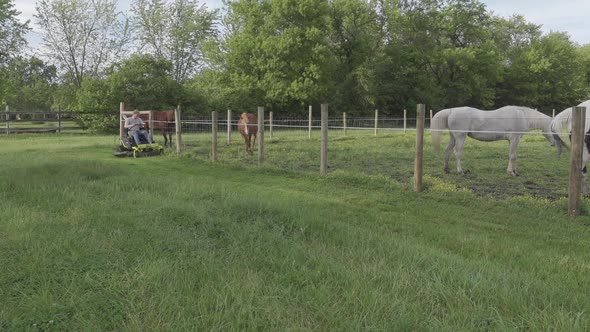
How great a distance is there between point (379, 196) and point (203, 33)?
133 feet

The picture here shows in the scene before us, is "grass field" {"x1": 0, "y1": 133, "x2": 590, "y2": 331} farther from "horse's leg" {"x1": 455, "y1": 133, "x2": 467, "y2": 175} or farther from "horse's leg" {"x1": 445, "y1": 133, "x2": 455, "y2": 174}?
"horse's leg" {"x1": 445, "y1": 133, "x2": 455, "y2": 174}

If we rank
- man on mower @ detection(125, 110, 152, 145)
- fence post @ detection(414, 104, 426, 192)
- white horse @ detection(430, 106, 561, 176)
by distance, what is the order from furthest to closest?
1. man on mower @ detection(125, 110, 152, 145)
2. white horse @ detection(430, 106, 561, 176)
3. fence post @ detection(414, 104, 426, 192)

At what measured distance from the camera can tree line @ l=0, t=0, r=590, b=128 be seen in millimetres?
27141

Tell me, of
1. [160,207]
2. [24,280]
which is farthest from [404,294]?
[160,207]

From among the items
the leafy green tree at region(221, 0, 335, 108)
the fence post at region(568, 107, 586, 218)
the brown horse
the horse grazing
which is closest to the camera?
the fence post at region(568, 107, 586, 218)

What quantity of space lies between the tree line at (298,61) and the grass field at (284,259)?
21070mm

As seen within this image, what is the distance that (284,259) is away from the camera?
3354 millimetres

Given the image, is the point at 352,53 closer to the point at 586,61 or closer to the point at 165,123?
the point at 165,123

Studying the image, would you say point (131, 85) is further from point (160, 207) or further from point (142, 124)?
point (160, 207)

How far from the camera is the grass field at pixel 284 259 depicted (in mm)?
2467

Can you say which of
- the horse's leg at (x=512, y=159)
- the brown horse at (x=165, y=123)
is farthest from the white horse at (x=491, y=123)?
the brown horse at (x=165, y=123)

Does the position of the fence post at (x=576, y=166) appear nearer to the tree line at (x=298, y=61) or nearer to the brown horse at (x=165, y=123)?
the brown horse at (x=165, y=123)

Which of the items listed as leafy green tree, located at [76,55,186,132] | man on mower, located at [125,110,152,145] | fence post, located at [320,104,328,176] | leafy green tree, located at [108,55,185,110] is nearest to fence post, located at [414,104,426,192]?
fence post, located at [320,104,328,176]

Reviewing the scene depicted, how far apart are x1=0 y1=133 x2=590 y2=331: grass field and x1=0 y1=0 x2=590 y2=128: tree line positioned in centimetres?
2107
